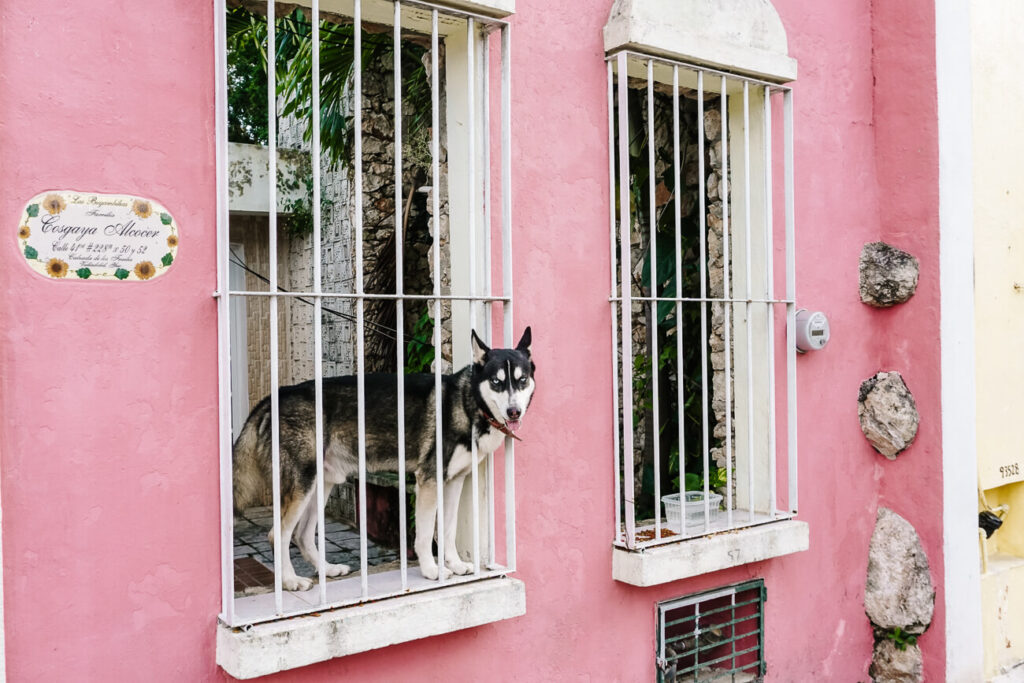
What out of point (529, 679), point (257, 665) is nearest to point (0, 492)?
point (257, 665)

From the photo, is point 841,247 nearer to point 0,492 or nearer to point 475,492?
point 475,492

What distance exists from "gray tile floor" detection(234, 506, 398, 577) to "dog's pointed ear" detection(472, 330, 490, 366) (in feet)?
4.85

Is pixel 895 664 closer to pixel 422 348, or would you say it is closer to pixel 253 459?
pixel 422 348

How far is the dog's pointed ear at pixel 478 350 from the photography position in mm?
3389

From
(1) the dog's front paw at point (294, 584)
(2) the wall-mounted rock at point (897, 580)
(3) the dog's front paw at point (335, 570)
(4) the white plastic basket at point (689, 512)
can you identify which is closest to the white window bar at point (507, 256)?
(3) the dog's front paw at point (335, 570)

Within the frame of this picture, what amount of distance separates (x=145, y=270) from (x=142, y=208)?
21cm

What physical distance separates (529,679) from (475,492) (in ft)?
3.03

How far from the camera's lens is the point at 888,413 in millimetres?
5199

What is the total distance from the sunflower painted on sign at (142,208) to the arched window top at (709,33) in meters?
2.31

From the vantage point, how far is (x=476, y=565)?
3.55m

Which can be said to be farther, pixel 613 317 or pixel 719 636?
pixel 719 636

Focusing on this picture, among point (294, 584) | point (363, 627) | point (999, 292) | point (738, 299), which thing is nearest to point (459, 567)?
point (363, 627)

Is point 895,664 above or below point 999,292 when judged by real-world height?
below

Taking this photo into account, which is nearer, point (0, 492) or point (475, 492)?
point (0, 492)
